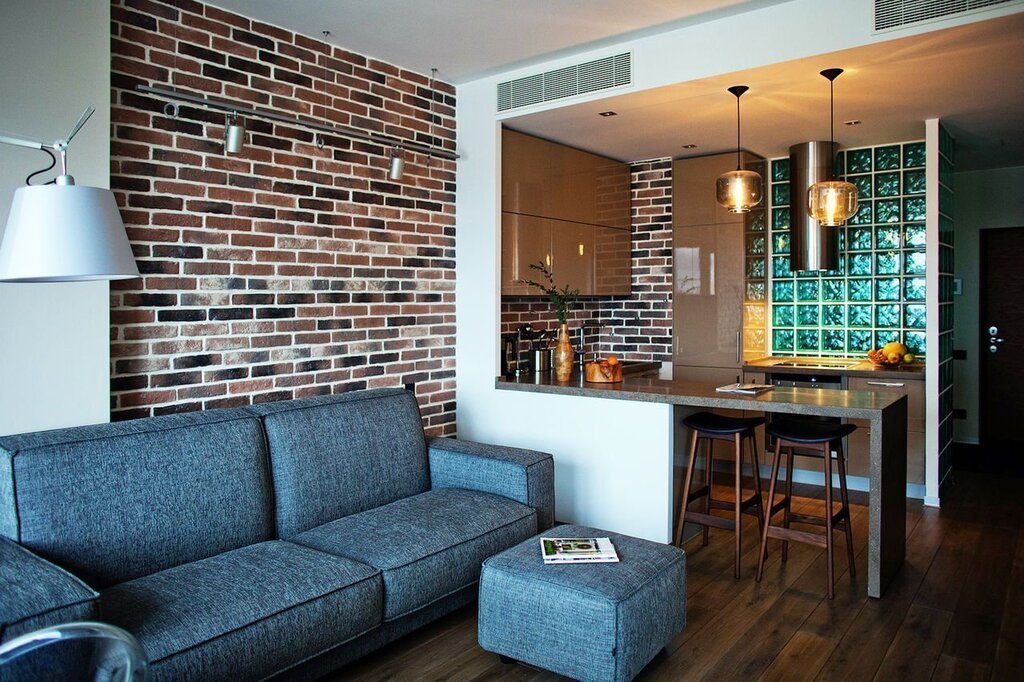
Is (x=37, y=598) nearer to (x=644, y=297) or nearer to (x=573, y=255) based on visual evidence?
(x=573, y=255)

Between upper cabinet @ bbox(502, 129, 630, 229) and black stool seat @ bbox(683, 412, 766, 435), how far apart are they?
5.67 feet

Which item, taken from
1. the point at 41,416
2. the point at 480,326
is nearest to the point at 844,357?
the point at 480,326

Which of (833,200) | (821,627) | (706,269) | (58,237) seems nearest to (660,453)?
(821,627)

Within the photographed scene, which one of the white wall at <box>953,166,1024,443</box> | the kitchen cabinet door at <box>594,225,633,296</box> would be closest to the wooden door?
the white wall at <box>953,166,1024,443</box>

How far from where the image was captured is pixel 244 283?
3570mm

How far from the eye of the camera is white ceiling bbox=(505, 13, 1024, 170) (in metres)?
3.44

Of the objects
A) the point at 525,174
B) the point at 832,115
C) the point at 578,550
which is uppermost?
the point at 832,115

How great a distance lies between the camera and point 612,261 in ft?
19.1

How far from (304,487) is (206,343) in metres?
0.81

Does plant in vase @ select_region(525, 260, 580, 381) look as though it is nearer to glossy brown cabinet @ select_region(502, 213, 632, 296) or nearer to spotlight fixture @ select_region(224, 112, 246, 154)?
glossy brown cabinet @ select_region(502, 213, 632, 296)

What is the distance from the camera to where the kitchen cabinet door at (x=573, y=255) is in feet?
16.9

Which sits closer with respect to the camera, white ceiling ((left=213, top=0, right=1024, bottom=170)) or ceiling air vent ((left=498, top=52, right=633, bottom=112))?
white ceiling ((left=213, top=0, right=1024, bottom=170))

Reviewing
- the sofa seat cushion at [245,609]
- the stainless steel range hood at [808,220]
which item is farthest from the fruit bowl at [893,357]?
the sofa seat cushion at [245,609]

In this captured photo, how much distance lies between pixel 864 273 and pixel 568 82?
2906 millimetres
